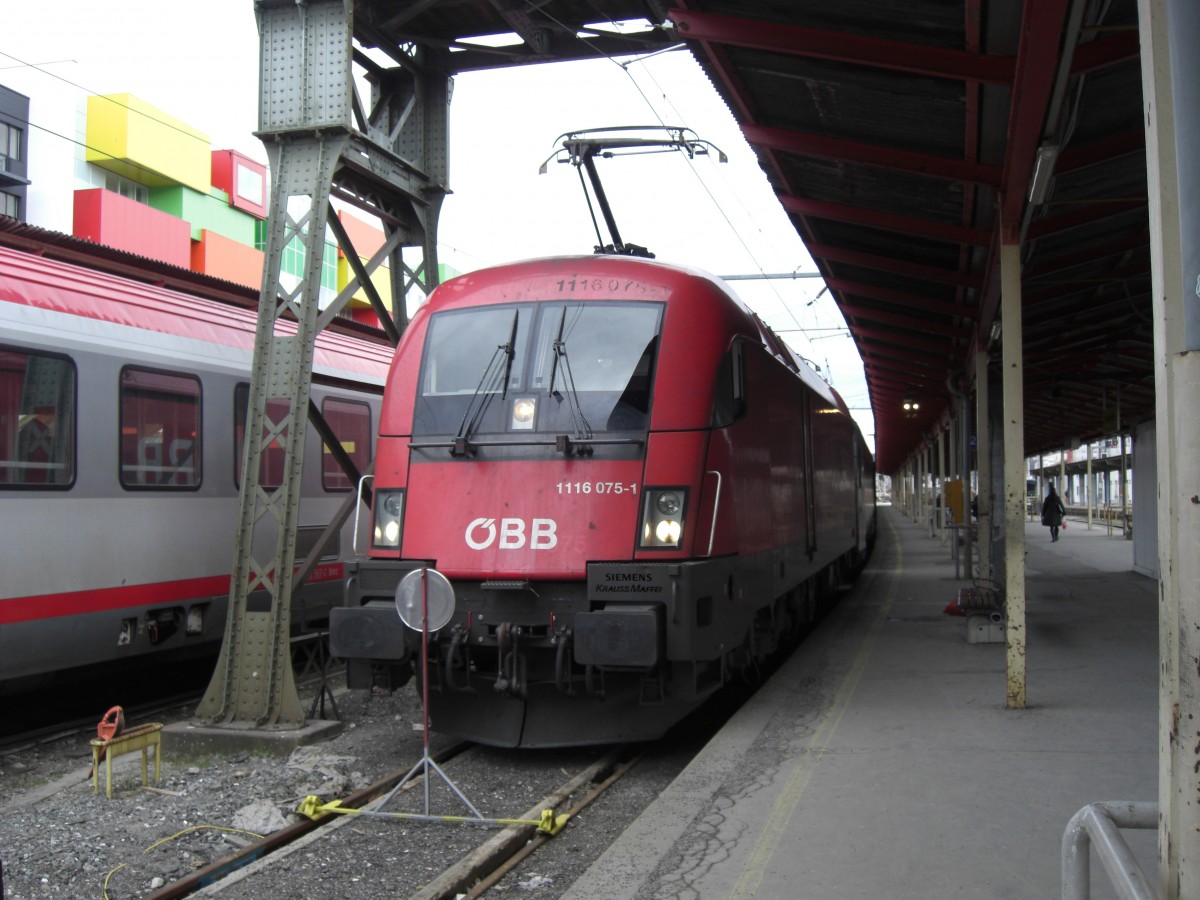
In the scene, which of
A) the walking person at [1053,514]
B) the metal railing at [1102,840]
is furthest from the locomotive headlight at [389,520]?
the walking person at [1053,514]

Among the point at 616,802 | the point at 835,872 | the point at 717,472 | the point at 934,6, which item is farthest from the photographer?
the point at 717,472

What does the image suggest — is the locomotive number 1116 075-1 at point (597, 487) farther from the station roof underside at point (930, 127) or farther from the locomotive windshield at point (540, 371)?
the station roof underside at point (930, 127)

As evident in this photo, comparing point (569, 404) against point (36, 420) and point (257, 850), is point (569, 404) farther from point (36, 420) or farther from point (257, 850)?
point (36, 420)

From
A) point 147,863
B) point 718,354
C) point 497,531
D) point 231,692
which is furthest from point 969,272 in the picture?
point 147,863

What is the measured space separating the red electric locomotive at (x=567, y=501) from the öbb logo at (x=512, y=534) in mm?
13

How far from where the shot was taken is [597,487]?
22.4 feet

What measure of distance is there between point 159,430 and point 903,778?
21.2 feet

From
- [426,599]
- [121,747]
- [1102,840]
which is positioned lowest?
[121,747]

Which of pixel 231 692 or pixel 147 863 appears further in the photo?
pixel 231 692

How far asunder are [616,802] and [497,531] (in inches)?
70.8

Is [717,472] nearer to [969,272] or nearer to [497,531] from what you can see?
[497,531]

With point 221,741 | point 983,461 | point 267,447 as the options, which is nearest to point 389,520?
point 221,741

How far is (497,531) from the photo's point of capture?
6.91 m

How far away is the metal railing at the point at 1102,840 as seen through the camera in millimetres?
2504
